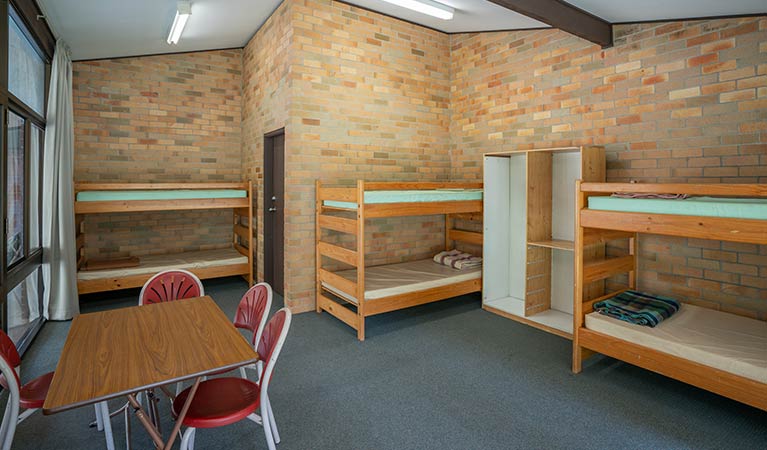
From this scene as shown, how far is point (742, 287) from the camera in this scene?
10.3ft

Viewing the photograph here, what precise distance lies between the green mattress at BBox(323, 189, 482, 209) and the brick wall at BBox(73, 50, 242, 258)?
265 centimetres

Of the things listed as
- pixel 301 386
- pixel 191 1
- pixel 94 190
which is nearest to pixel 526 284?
pixel 301 386

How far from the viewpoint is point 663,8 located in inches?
127

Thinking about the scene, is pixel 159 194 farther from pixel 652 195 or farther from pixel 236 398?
pixel 652 195

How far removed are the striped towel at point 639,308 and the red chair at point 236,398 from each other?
245cm

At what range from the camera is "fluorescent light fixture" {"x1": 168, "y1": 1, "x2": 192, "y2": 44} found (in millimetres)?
3869

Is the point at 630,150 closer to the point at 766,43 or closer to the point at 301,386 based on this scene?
the point at 766,43

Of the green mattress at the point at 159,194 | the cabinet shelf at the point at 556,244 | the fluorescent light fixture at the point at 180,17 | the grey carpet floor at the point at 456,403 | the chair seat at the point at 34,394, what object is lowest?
the grey carpet floor at the point at 456,403

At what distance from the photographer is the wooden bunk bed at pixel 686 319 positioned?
7.58 feet

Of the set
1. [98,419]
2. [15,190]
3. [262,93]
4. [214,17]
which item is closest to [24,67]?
[15,190]

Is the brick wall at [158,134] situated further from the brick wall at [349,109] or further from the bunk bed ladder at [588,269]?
the bunk bed ladder at [588,269]

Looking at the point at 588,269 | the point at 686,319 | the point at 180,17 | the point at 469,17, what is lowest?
the point at 686,319

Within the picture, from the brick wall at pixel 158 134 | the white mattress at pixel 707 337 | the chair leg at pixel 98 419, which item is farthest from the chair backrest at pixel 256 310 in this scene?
the brick wall at pixel 158 134

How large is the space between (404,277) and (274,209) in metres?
1.96
